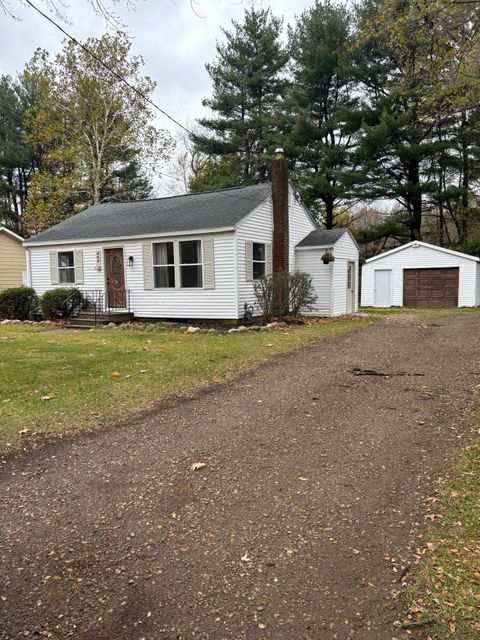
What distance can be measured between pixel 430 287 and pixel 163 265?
560 inches

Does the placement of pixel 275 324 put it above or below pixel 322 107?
below

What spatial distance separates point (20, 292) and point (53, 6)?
1253cm

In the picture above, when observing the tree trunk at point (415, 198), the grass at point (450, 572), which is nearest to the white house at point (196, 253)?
the grass at point (450, 572)

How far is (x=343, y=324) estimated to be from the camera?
13.0m

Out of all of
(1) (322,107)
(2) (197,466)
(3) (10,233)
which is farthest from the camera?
(1) (322,107)

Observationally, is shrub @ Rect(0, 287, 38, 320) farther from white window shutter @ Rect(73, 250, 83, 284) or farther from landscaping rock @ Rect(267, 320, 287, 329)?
landscaping rock @ Rect(267, 320, 287, 329)

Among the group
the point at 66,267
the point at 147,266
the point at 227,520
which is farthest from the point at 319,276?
the point at 227,520

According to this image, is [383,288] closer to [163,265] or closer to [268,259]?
[268,259]

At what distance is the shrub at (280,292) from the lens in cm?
1294

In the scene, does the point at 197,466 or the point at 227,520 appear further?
the point at 197,466

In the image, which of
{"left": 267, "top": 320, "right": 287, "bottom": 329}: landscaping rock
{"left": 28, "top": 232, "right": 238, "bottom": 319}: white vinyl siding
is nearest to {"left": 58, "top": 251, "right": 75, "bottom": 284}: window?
{"left": 28, "top": 232, "right": 238, "bottom": 319}: white vinyl siding

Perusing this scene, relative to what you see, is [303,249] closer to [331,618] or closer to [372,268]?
[372,268]

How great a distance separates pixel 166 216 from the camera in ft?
47.7

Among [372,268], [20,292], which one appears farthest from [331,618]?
[372,268]
